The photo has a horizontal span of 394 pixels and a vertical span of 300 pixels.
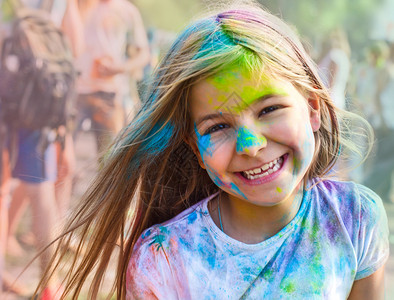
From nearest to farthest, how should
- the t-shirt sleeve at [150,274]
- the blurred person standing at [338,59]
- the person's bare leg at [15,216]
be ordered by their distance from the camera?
the t-shirt sleeve at [150,274] < the person's bare leg at [15,216] < the blurred person standing at [338,59]

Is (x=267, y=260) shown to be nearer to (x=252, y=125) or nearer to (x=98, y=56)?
(x=252, y=125)

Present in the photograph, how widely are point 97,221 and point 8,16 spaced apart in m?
2.72

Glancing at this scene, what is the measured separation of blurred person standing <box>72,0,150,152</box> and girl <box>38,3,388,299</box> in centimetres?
256

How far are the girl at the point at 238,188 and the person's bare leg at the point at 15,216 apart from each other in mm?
2051

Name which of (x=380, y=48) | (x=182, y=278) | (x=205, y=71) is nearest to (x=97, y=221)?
(x=182, y=278)

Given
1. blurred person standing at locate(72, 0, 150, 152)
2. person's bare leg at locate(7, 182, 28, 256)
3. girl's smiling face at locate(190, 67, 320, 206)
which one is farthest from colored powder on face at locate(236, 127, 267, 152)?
blurred person standing at locate(72, 0, 150, 152)

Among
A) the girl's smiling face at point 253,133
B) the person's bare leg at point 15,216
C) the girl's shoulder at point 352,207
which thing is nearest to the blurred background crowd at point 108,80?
the person's bare leg at point 15,216

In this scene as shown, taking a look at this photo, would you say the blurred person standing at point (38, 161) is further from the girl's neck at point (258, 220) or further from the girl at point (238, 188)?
the girl's neck at point (258, 220)

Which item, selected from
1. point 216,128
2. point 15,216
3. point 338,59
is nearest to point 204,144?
point 216,128

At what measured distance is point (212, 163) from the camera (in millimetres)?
1578

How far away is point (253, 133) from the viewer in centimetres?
150

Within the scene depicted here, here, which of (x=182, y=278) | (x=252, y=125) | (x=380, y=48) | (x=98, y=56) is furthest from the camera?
(x=380, y=48)

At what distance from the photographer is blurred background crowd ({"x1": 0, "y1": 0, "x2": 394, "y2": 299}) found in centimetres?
373

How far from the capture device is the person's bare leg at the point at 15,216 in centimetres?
372
